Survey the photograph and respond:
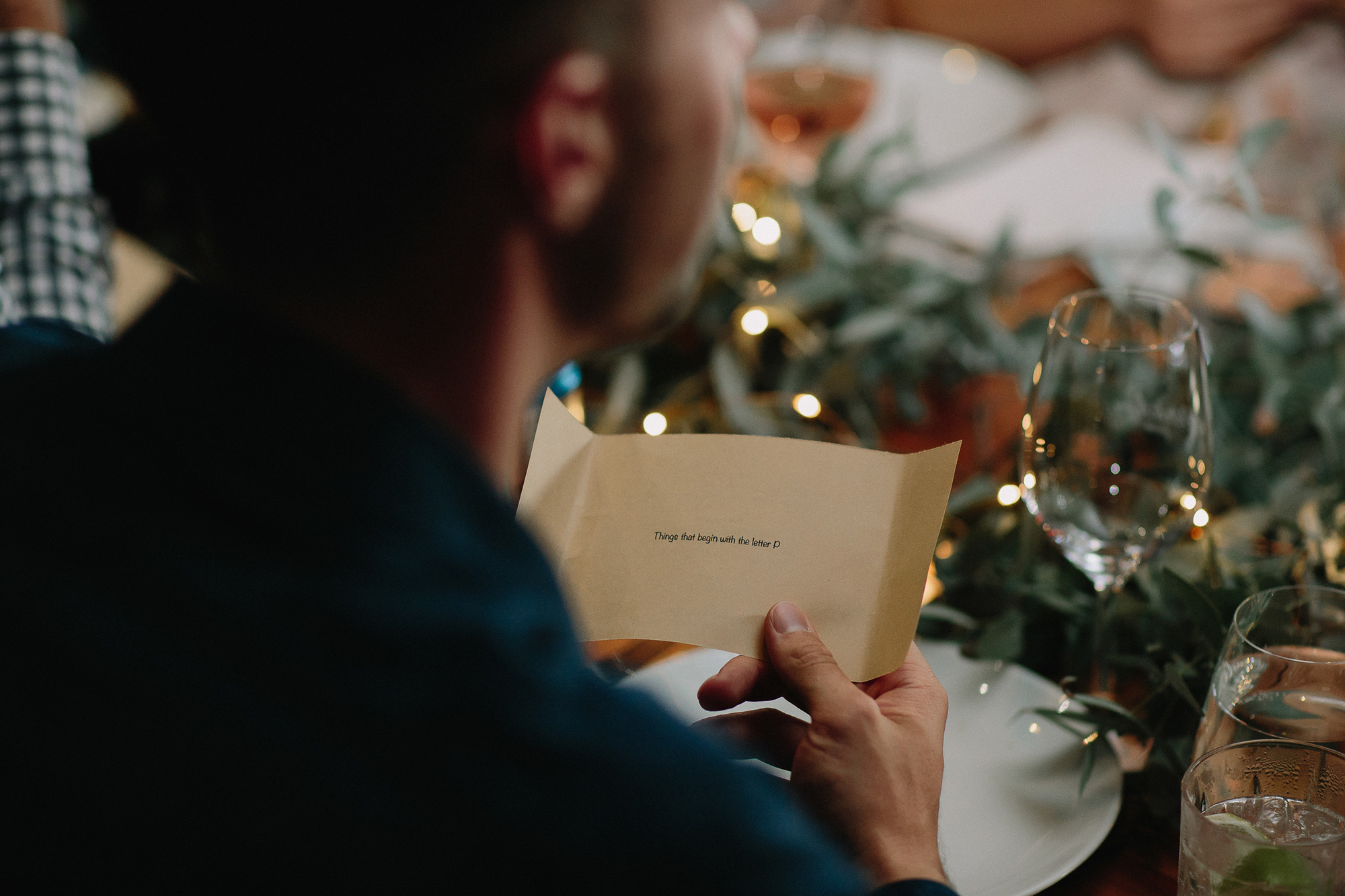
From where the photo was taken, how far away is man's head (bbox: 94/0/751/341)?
1.19 ft

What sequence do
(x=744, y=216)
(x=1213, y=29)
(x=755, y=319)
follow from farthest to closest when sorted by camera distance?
(x=1213, y=29), (x=744, y=216), (x=755, y=319)

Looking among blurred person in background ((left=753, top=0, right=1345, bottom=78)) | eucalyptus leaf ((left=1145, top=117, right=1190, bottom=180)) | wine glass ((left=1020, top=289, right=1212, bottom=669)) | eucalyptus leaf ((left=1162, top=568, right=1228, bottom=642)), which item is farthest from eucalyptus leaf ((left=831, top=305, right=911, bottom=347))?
blurred person in background ((left=753, top=0, right=1345, bottom=78))

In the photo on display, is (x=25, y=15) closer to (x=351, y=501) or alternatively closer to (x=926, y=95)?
(x=351, y=501)

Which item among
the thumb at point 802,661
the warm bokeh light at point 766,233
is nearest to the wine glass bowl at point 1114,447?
the thumb at point 802,661

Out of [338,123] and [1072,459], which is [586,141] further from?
[1072,459]

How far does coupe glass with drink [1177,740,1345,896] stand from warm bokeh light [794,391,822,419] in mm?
563

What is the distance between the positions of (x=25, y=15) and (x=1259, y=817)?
1249mm

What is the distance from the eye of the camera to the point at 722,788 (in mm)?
353

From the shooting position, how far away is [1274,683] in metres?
0.53

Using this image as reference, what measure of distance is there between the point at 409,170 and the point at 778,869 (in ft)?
0.88

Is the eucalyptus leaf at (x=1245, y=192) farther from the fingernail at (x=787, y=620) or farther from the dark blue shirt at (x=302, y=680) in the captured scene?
the dark blue shirt at (x=302, y=680)

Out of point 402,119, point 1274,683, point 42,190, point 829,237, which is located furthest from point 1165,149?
point 42,190

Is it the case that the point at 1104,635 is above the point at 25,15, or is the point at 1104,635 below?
below

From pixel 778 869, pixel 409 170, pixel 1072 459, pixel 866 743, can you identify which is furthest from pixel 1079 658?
pixel 409 170
